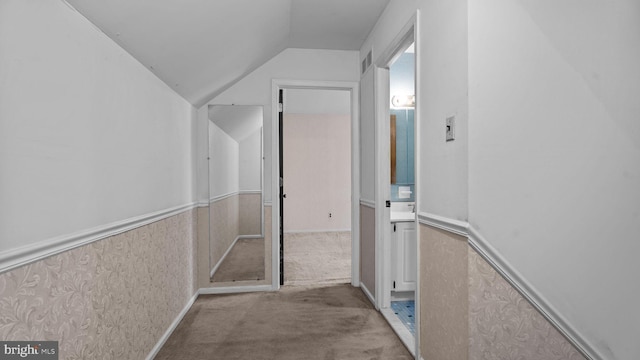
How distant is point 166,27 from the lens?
5.52ft

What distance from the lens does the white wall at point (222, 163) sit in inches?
136

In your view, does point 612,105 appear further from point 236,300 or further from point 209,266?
point 209,266

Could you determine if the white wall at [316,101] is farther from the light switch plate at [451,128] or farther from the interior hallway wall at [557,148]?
the interior hallway wall at [557,148]

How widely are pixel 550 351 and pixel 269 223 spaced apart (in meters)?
2.59

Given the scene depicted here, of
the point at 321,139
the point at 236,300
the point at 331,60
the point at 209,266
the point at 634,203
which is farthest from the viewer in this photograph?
the point at 321,139

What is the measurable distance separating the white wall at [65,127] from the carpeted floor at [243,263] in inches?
63.8

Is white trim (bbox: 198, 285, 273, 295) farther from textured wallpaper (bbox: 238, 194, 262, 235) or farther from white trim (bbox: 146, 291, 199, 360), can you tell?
textured wallpaper (bbox: 238, 194, 262, 235)

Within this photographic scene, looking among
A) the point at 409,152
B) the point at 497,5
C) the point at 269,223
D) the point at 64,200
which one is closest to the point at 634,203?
the point at 497,5

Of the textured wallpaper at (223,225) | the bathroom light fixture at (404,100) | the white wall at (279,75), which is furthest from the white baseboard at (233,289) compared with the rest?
the bathroom light fixture at (404,100)

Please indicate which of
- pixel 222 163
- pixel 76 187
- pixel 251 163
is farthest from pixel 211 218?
pixel 76 187

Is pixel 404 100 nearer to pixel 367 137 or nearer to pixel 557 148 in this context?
pixel 367 137

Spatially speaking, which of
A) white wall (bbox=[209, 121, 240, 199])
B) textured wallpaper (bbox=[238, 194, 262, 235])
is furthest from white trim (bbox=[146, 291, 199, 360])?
white wall (bbox=[209, 121, 240, 199])

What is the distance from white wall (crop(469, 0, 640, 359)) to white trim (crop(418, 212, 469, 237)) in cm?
7

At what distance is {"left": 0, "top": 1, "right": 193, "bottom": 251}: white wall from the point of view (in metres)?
0.99
